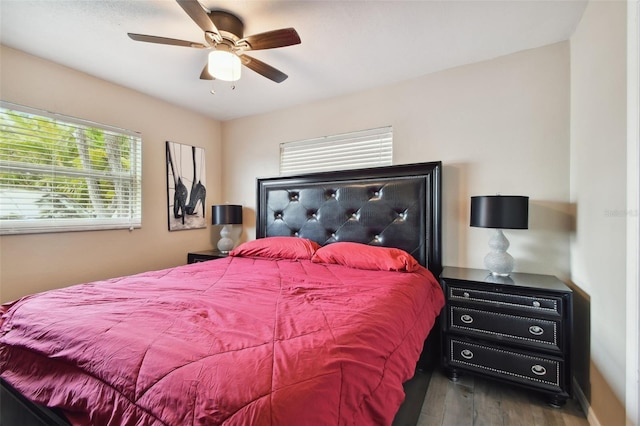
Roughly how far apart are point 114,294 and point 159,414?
3.62 ft

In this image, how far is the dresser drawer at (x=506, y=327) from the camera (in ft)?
5.58

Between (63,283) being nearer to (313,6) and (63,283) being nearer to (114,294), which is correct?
(114,294)

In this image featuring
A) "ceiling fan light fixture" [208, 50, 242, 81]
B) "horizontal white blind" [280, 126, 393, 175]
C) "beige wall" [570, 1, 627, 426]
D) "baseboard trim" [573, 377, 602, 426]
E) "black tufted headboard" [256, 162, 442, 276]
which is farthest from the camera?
"horizontal white blind" [280, 126, 393, 175]

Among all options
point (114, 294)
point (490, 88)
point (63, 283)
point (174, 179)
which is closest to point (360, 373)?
point (114, 294)

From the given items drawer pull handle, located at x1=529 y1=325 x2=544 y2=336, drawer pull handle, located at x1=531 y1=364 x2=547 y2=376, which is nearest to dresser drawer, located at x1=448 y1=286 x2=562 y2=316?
drawer pull handle, located at x1=529 y1=325 x2=544 y2=336

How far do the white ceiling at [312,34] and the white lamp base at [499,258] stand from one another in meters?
1.44

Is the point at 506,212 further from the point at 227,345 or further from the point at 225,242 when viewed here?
the point at 225,242

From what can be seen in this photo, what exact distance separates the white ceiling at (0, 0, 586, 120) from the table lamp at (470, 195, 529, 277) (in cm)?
117

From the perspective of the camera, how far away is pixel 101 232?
2.56 metres

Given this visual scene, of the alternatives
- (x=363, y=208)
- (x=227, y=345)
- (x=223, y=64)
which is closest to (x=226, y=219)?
(x=363, y=208)

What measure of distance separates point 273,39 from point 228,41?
0.36m

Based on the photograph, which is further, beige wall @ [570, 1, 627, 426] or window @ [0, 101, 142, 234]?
window @ [0, 101, 142, 234]

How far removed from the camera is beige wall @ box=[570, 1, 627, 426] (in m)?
1.28

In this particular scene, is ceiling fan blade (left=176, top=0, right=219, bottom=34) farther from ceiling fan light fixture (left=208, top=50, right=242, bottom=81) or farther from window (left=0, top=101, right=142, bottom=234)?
window (left=0, top=101, right=142, bottom=234)
